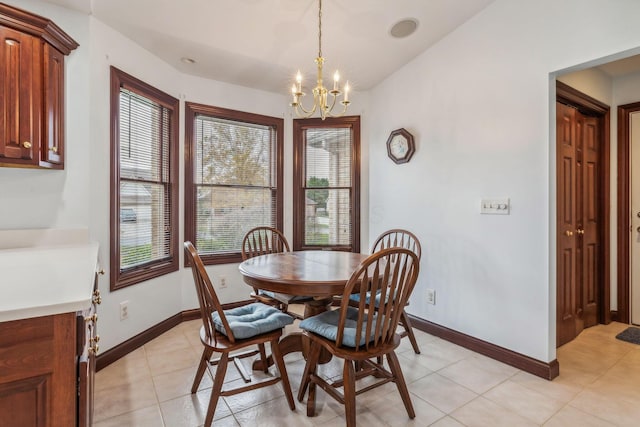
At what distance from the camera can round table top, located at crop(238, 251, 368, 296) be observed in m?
1.74

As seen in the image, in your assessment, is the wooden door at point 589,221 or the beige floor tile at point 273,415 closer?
the beige floor tile at point 273,415

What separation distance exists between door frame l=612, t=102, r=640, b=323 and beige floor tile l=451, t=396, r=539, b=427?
92.6 inches

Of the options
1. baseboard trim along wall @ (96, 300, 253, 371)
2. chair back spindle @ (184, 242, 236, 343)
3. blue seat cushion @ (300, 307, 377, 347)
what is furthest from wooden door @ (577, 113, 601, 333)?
baseboard trim along wall @ (96, 300, 253, 371)

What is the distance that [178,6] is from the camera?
2.34 meters

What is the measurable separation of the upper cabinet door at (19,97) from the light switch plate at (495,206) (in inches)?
121

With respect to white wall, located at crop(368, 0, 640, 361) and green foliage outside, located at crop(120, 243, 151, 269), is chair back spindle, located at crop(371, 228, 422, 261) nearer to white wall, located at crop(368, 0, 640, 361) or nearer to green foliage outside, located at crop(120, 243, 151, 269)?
white wall, located at crop(368, 0, 640, 361)

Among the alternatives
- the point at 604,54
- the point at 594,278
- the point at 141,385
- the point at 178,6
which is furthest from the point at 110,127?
the point at 594,278

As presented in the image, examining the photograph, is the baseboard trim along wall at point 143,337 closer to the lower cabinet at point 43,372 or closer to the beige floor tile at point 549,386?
the lower cabinet at point 43,372

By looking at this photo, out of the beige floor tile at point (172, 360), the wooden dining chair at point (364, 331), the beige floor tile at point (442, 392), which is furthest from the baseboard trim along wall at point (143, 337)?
the beige floor tile at point (442, 392)

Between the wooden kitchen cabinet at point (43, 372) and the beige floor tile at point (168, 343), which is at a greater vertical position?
the wooden kitchen cabinet at point (43, 372)

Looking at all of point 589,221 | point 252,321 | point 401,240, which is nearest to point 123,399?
point 252,321

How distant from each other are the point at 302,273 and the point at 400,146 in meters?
1.96

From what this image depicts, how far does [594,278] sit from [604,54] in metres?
2.23

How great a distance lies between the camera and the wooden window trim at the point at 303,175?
3.90m
